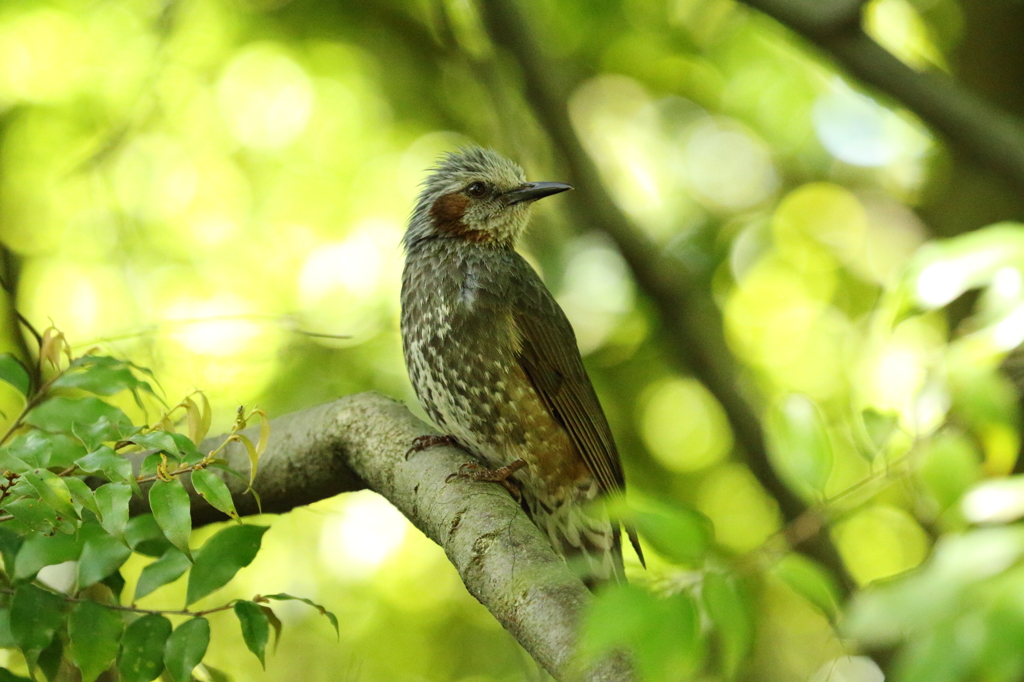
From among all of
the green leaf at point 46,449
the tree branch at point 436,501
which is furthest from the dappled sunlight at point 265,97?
the green leaf at point 46,449

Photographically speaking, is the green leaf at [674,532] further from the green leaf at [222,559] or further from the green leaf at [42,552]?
the green leaf at [42,552]

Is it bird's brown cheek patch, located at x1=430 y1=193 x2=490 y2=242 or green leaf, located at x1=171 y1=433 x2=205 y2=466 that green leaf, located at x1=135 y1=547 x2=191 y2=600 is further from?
bird's brown cheek patch, located at x1=430 y1=193 x2=490 y2=242

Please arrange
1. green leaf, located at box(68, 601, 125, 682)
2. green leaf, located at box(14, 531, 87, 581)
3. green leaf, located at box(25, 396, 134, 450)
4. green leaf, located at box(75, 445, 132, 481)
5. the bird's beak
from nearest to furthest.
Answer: green leaf, located at box(75, 445, 132, 481) < green leaf, located at box(14, 531, 87, 581) < green leaf, located at box(68, 601, 125, 682) < green leaf, located at box(25, 396, 134, 450) < the bird's beak

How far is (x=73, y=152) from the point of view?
5949 millimetres

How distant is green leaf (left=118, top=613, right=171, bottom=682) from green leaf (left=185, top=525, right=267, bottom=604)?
0.34ft

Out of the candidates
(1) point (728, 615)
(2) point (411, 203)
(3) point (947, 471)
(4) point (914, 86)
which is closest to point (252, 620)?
(1) point (728, 615)

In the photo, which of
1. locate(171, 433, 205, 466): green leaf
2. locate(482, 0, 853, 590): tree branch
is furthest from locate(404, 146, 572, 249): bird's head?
locate(171, 433, 205, 466): green leaf

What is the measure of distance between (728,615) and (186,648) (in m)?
1.26

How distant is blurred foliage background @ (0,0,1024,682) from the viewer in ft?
16.3

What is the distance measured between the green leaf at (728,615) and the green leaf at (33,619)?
1.46m

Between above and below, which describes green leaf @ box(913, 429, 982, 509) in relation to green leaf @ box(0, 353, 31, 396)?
above

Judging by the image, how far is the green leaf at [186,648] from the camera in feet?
6.47

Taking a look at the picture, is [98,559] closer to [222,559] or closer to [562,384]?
[222,559]

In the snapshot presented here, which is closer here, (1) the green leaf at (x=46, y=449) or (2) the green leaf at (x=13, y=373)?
(1) the green leaf at (x=46, y=449)
